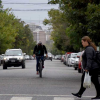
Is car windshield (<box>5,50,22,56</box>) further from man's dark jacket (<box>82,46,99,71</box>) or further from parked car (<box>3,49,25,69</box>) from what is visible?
man's dark jacket (<box>82,46,99,71</box>)

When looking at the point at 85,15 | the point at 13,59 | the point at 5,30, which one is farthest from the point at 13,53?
Result: the point at 5,30

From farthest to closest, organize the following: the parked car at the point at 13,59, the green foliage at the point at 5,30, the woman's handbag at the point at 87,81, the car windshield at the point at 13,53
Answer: the green foliage at the point at 5,30 → the car windshield at the point at 13,53 → the parked car at the point at 13,59 → the woman's handbag at the point at 87,81

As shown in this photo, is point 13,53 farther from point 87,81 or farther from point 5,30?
point 5,30

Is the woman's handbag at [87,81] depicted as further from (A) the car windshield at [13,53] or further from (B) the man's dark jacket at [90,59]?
(A) the car windshield at [13,53]

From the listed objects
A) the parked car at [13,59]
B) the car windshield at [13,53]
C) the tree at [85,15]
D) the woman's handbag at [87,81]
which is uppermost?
the tree at [85,15]

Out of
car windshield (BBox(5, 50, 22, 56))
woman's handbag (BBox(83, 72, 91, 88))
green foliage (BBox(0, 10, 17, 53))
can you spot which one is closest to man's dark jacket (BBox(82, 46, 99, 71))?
woman's handbag (BBox(83, 72, 91, 88))

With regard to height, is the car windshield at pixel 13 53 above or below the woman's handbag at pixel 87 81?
above

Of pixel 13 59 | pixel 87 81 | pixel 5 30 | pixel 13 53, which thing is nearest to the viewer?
pixel 87 81

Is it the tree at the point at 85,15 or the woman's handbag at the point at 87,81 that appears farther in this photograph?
the tree at the point at 85,15

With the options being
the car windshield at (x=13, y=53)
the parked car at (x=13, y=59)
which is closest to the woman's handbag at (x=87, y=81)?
the parked car at (x=13, y=59)

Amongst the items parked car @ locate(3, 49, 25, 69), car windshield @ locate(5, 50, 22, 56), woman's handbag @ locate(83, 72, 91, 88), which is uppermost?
car windshield @ locate(5, 50, 22, 56)

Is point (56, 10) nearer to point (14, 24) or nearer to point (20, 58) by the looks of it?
point (20, 58)

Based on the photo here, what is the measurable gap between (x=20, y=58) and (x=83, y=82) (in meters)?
21.7

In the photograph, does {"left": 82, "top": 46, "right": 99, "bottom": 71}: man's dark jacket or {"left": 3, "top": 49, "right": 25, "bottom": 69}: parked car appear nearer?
{"left": 82, "top": 46, "right": 99, "bottom": 71}: man's dark jacket
